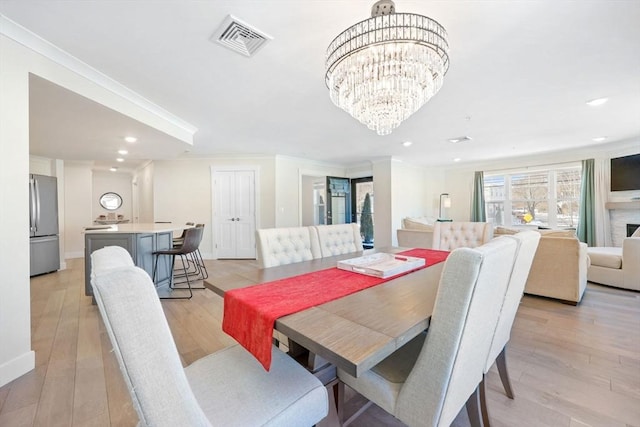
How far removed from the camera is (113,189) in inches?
331

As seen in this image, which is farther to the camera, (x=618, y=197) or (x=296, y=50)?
(x=618, y=197)

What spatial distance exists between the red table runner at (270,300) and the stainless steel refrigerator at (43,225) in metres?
5.08

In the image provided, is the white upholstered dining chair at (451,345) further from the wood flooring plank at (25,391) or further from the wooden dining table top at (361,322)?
the wood flooring plank at (25,391)

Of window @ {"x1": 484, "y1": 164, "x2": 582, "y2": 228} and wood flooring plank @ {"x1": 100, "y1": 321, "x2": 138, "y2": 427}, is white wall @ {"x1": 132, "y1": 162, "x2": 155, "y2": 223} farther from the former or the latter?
window @ {"x1": 484, "y1": 164, "x2": 582, "y2": 228}

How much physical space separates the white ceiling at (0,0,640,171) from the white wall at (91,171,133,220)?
15.0 ft

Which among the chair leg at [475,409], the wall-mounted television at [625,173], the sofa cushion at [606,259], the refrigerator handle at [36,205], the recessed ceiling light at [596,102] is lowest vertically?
the chair leg at [475,409]

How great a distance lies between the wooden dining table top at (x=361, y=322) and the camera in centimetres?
79

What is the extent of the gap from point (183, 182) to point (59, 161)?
222 centimetres

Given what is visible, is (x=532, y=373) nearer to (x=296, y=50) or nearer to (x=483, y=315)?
(x=483, y=315)

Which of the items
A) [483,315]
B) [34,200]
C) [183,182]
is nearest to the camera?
[483,315]

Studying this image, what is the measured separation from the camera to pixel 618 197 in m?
4.93

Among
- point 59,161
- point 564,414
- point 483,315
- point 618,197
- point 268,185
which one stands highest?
point 59,161

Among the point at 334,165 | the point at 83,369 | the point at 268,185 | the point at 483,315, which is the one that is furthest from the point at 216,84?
the point at 334,165

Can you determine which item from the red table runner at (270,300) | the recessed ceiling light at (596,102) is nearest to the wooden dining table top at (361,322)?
the red table runner at (270,300)
